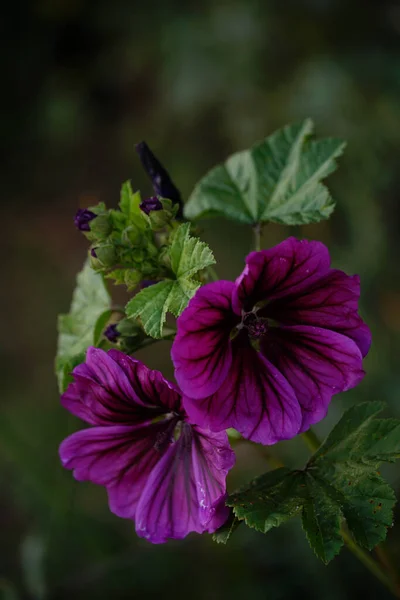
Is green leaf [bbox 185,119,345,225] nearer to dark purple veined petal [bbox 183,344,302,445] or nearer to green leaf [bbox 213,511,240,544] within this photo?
dark purple veined petal [bbox 183,344,302,445]

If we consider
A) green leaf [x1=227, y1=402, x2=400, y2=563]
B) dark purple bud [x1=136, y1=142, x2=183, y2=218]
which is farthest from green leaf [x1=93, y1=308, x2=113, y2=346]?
green leaf [x1=227, y1=402, x2=400, y2=563]

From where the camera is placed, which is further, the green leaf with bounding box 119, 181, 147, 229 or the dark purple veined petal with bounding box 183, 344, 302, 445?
the green leaf with bounding box 119, 181, 147, 229

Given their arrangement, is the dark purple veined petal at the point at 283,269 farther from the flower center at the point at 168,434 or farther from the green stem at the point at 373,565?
the green stem at the point at 373,565

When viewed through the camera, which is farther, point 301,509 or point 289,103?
point 289,103

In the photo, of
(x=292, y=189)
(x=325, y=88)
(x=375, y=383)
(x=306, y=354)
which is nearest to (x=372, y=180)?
(x=325, y=88)

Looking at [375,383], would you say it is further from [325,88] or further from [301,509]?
[301,509]

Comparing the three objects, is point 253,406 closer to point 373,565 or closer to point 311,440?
point 311,440
